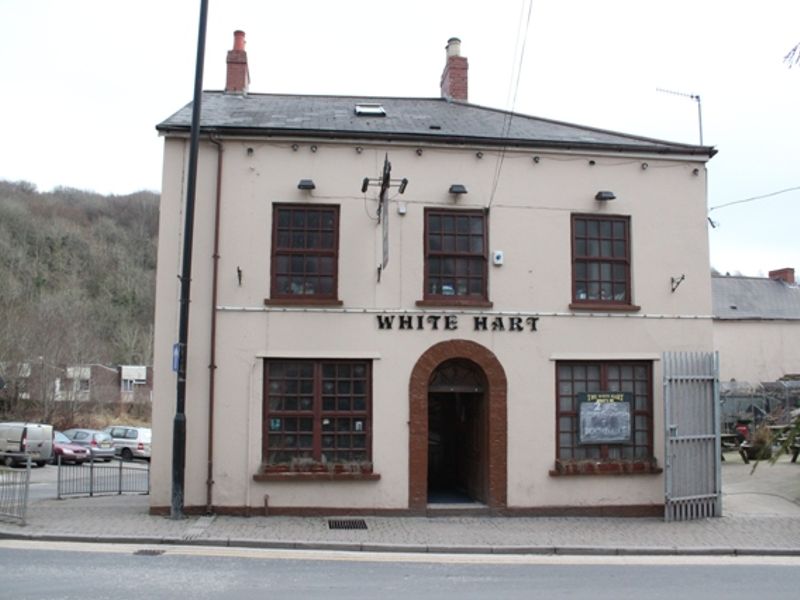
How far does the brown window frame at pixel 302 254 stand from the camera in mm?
14312

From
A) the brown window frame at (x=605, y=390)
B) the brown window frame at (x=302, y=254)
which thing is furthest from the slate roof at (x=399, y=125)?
the brown window frame at (x=605, y=390)

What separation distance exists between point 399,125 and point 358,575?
355 inches

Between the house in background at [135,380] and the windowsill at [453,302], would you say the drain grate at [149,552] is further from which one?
the house in background at [135,380]

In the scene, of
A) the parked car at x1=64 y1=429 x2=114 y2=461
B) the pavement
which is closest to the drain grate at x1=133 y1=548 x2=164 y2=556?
the pavement

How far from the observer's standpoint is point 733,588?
30.5ft

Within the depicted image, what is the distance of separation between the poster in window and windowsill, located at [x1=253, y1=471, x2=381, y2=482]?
12.7 ft

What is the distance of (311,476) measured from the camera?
13781 millimetres

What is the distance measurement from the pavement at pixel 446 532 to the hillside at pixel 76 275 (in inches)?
1440

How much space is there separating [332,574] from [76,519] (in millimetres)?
5523

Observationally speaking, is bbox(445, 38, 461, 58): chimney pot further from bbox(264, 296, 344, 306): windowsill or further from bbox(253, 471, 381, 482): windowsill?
bbox(253, 471, 381, 482): windowsill

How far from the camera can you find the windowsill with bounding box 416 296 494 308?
47.2ft

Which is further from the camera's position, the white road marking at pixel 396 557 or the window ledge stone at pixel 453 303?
the window ledge stone at pixel 453 303

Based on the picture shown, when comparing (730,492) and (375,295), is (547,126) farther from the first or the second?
(730,492)

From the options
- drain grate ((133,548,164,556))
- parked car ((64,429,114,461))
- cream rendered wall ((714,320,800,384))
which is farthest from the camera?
cream rendered wall ((714,320,800,384))
